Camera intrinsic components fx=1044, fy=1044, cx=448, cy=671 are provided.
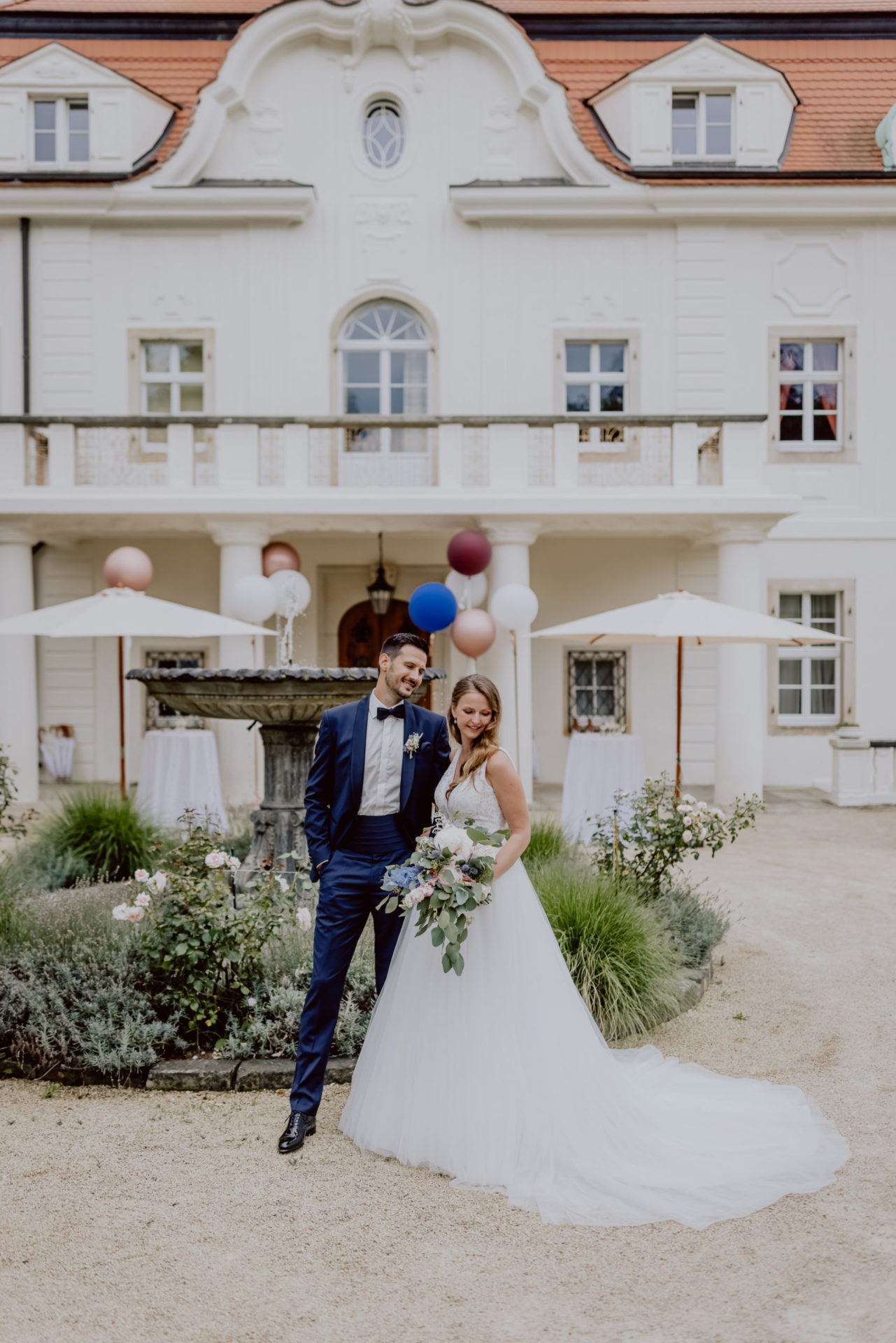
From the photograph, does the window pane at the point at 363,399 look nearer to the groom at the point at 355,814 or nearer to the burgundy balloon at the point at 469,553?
the burgundy balloon at the point at 469,553

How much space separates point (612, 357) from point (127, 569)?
7.20 m

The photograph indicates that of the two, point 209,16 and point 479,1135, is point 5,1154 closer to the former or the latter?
point 479,1135

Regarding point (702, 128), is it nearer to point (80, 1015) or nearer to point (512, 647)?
point (512, 647)

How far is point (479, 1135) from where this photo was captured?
3682mm

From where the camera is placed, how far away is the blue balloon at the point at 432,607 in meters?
11.5

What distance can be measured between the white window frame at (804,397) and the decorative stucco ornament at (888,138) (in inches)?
87.9

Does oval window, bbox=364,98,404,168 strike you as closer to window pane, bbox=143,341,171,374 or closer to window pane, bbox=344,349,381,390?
window pane, bbox=344,349,381,390

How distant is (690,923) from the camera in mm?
6395

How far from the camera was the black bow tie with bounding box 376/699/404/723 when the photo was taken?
4086mm

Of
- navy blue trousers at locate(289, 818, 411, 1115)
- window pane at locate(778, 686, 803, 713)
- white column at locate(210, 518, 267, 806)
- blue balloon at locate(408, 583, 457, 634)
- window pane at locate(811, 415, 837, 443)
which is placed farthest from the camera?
window pane at locate(778, 686, 803, 713)

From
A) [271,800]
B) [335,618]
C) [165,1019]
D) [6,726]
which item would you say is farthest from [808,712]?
[165,1019]

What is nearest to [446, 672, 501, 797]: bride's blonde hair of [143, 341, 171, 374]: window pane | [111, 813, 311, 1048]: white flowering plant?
[111, 813, 311, 1048]: white flowering plant

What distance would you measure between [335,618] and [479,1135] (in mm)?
11907

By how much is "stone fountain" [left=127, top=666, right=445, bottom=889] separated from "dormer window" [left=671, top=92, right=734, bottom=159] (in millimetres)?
10917
